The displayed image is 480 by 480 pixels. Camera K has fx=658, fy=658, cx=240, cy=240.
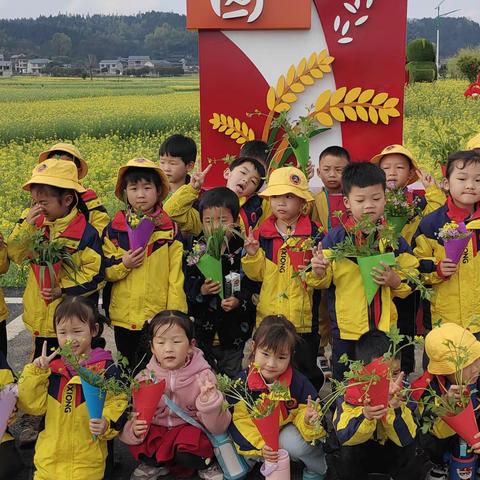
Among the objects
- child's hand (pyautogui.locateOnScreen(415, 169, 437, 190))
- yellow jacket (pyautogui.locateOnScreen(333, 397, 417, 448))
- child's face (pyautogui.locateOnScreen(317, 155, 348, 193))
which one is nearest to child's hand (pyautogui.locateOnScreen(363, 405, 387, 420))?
yellow jacket (pyautogui.locateOnScreen(333, 397, 417, 448))

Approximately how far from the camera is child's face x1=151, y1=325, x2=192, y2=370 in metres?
3.26

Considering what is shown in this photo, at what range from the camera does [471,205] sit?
3.61 metres

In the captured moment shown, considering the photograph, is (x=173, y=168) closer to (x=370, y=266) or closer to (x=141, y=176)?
(x=141, y=176)

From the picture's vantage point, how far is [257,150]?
500cm

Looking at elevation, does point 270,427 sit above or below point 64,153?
below

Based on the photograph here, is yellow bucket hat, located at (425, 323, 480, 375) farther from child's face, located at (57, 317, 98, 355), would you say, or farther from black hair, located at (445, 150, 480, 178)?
child's face, located at (57, 317, 98, 355)

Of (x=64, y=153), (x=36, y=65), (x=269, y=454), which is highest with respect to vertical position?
(x=36, y=65)

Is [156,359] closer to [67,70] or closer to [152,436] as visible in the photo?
[152,436]

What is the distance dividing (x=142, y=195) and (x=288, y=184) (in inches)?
33.5

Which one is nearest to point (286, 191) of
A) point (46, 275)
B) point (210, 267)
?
point (210, 267)

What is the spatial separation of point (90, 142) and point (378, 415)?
1192cm

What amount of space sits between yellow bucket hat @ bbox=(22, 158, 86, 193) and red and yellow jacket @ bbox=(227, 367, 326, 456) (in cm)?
150

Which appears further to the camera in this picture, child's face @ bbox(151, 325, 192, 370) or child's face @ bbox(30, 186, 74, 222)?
child's face @ bbox(30, 186, 74, 222)

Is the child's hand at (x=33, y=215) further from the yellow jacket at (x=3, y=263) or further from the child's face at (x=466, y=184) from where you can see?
the child's face at (x=466, y=184)
